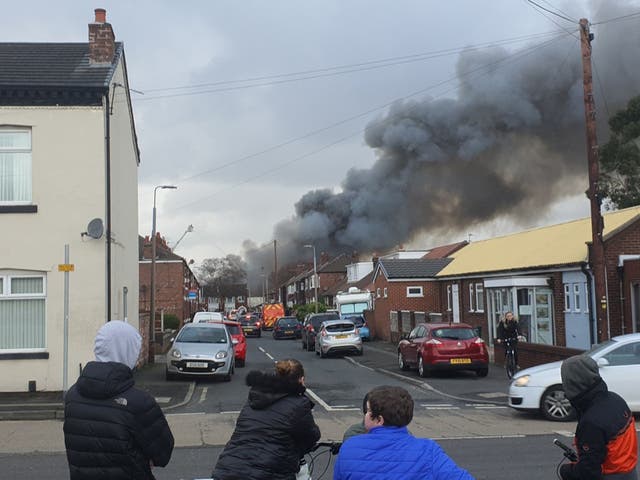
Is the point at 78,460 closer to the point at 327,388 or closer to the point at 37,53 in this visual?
the point at 327,388

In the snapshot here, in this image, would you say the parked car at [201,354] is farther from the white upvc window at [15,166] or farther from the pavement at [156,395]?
the white upvc window at [15,166]

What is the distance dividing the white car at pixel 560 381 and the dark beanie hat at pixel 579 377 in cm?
827

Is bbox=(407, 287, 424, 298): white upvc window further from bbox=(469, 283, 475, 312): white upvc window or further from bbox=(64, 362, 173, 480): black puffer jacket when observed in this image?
bbox=(64, 362, 173, 480): black puffer jacket

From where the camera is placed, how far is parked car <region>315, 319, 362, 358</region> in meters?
28.5

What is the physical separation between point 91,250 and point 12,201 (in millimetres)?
2063

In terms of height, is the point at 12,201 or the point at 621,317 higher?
the point at 12,201

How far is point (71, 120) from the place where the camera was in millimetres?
17031

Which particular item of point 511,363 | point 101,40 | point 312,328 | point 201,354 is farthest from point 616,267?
point 101,40

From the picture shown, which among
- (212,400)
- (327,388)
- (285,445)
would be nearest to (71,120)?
(212,400)

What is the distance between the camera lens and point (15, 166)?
55.4ft

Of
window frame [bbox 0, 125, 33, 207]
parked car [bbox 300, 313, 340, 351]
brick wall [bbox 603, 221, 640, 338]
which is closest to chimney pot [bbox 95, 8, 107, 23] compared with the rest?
window frame [bbox 0, 125, 33, 207]

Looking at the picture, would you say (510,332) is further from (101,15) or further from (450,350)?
(101,15)

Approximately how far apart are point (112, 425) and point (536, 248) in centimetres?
2652

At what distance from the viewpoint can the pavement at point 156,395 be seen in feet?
44.7
